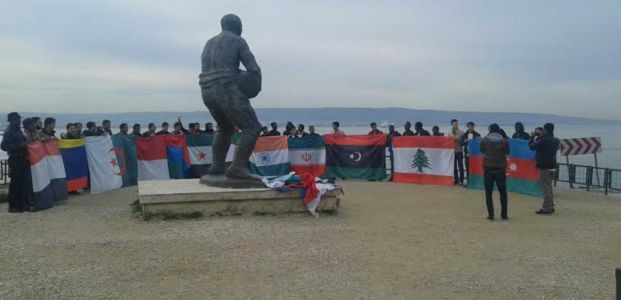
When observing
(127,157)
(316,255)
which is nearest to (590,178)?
(316,255)

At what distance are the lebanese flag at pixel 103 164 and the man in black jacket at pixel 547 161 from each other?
9983mm

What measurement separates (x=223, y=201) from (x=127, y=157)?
6314 millimetres

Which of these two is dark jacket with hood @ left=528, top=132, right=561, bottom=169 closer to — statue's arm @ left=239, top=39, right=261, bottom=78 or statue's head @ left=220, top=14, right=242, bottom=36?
statue's arm @ left=239, top=39, right=261, bottom=78

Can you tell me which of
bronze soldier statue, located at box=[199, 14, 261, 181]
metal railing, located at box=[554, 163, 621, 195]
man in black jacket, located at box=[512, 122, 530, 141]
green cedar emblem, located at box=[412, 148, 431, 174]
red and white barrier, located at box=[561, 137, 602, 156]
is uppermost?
bronze soldier statue, located at box=[199, 14, 261, 181]

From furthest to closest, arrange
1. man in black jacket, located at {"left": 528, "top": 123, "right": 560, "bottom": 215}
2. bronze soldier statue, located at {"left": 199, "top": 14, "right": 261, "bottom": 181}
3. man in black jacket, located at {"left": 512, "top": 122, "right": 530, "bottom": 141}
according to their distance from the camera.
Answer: man in black jacket, located at {"left": 512, "top": 122, "right": 530, "bottom": 141}, man in black jacket, located at {"left": 528, "top": 123, "right": 560, "bottom": 215}, bronze soldier statue, located at {"left": 199, "top": 14, "right": 261, "bottom": 181}

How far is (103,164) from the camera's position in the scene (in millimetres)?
13617

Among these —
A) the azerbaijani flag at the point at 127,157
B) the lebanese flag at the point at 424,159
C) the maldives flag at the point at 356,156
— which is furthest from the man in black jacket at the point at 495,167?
the azerbaijani flag at the point at 127,157

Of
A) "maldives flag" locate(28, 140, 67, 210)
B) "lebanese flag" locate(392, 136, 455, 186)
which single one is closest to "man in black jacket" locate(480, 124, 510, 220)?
"lebanese flag" locate(392, 136, 455, 186)

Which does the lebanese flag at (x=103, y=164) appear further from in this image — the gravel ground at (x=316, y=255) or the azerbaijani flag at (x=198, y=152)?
the gravel ground at (x=316, y=255)

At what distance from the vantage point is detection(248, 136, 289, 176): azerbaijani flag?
1584cm

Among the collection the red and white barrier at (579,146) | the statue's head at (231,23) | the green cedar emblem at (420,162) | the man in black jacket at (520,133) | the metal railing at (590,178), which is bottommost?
the metal railing at (590,178)

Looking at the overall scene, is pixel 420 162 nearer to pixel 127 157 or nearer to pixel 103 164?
pixel 127 157

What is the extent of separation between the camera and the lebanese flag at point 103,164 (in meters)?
13.3

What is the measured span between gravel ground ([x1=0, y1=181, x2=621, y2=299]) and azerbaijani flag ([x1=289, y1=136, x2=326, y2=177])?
597 centimetres
